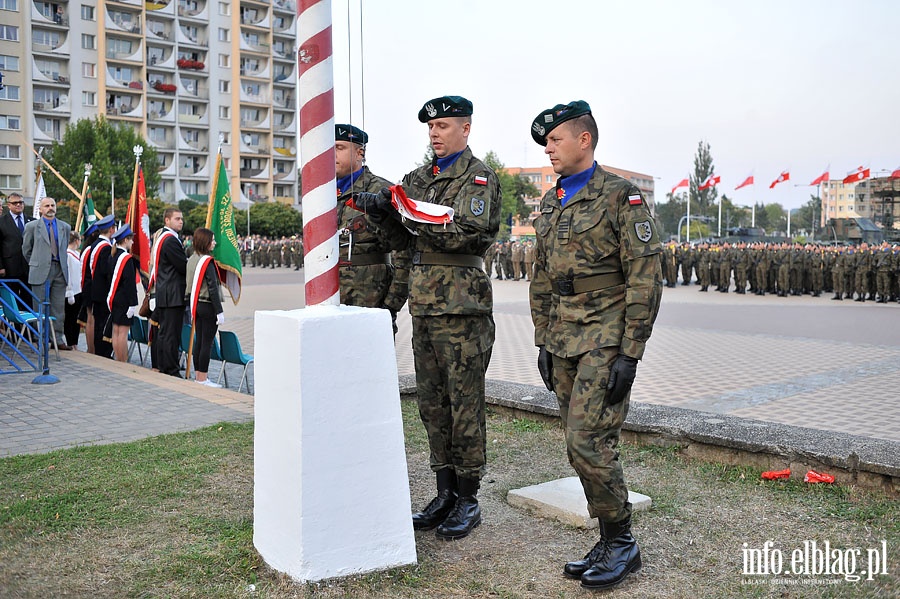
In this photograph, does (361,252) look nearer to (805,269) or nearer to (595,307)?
(595,307)

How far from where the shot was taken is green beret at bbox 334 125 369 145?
5.32 m

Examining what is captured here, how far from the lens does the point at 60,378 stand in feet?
30.4

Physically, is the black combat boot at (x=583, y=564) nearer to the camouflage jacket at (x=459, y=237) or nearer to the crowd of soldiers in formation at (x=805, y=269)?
the camouflage jacket at (x=459, y=237)

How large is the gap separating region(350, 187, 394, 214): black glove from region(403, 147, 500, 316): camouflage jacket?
0.48 feet

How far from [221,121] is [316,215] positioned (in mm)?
82971

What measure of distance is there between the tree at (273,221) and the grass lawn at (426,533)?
6463 centimetres

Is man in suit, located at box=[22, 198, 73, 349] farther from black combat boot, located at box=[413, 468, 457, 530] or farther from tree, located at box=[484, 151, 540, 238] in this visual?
tree, located at box=[484, 151, 540, 238]

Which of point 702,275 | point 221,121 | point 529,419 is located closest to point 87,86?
point 221,121

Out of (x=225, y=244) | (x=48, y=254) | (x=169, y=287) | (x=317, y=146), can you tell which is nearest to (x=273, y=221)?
A: (x=48, y=254)

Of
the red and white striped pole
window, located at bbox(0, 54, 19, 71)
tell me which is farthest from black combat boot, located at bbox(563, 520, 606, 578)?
window, located at bbox(0, 54, 19, 71)

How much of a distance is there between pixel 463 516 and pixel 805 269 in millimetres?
25440

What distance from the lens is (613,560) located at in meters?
3.71

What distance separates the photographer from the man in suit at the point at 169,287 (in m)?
9.85

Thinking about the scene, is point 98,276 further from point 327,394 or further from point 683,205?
point 683,205
